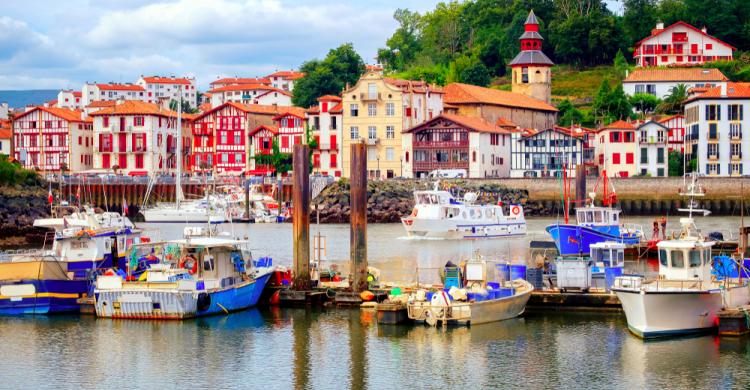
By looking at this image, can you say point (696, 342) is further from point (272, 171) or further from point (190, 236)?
point (272, 171)

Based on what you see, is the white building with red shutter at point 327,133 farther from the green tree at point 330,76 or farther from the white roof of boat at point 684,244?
the white roof of boat at point 684,244

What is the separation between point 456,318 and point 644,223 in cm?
4450

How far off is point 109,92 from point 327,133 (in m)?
85.2

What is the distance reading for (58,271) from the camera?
131 ft

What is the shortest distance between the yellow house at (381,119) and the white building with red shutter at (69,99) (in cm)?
8742

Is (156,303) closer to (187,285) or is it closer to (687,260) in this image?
(187,285)

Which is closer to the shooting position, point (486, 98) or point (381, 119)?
point (381, 119)

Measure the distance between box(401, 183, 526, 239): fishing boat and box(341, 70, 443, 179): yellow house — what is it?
28.2m

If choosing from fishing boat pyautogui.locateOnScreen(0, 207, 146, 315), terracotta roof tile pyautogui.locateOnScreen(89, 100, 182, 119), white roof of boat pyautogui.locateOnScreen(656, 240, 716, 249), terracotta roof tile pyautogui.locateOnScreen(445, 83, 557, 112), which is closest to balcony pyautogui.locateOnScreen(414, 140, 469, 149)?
terracotta roof tile pyautogui.locateOnScreen(445, 83, 557, 112)

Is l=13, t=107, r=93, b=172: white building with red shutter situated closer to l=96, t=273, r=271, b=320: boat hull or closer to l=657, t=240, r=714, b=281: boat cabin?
l=96, t=273, r=271, b=320: boat hull

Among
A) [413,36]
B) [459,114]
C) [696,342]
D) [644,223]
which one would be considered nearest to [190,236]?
[696,342]

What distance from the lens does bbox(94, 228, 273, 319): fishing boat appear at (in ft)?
124

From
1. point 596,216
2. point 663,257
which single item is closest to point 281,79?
point 596,216

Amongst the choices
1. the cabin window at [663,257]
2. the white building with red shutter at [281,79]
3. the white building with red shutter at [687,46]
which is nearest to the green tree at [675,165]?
the white building with red shutter at [687,46]
